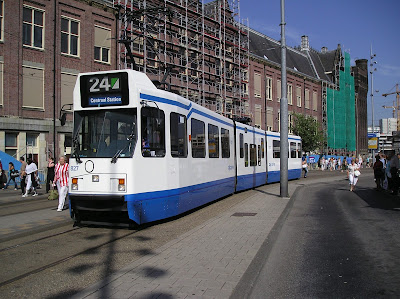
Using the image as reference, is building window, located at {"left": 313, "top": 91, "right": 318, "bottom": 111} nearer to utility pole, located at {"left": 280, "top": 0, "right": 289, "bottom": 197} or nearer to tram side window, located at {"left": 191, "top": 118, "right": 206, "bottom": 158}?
utility pole, located at {"left": 280, "top": 0, "right": 289, "bottom": 197}

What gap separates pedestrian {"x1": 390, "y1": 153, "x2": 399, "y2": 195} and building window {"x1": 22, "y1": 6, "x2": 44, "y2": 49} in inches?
814

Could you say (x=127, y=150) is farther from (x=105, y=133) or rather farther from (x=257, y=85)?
(x=257, y=85)

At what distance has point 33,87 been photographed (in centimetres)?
2378

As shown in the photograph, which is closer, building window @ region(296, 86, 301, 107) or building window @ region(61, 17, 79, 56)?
building window @ region(61, 17, 79, 56)

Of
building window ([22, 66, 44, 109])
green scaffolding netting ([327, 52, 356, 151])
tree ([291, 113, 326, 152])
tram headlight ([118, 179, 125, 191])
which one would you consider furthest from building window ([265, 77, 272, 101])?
tram headlight ([118, 179, 125, 191])

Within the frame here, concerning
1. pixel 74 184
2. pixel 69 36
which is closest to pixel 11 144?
pixel 69 36

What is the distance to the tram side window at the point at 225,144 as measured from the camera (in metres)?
13.9

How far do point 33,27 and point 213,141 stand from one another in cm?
1705

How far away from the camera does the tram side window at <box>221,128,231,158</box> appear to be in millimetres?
13898

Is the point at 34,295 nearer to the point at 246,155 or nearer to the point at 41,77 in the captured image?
the point at 246,155

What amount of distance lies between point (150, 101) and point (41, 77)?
60.1 ft

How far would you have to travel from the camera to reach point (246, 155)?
1770 centimetres

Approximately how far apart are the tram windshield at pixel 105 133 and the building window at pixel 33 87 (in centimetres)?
1693

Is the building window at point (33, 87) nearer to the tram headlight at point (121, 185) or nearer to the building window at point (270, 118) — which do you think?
the tram headlight at point (121, 185)
